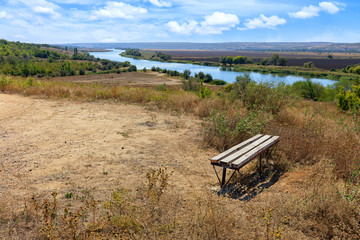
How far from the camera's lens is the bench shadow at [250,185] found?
147 inches

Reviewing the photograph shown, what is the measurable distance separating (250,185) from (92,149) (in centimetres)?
332

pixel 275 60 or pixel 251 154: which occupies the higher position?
pixel 275 60

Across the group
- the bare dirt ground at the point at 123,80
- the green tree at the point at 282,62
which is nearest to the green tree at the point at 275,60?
the green tree at the point at 282,62

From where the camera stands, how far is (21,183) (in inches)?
154

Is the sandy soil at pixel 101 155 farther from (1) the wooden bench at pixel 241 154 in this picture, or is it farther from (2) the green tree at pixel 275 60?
(2) the green tree at pixel 275 60

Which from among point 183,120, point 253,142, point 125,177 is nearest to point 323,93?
point 183,120

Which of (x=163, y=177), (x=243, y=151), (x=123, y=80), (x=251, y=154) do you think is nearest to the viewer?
(x=163, y=177)

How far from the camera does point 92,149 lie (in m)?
5.43

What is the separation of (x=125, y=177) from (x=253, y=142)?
91.3 inches

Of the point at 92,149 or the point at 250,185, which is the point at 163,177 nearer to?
the point at 250,185

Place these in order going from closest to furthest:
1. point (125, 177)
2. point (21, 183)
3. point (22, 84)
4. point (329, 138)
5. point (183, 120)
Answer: point (21, 183) < point (125, 177) < point (329, 138) < point (183, 120) < point (22, 84)

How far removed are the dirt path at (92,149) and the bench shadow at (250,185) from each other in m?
0.44

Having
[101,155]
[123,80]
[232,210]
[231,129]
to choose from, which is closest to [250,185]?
[232,210]

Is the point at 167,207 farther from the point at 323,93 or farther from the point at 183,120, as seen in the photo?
the point at 323,93
